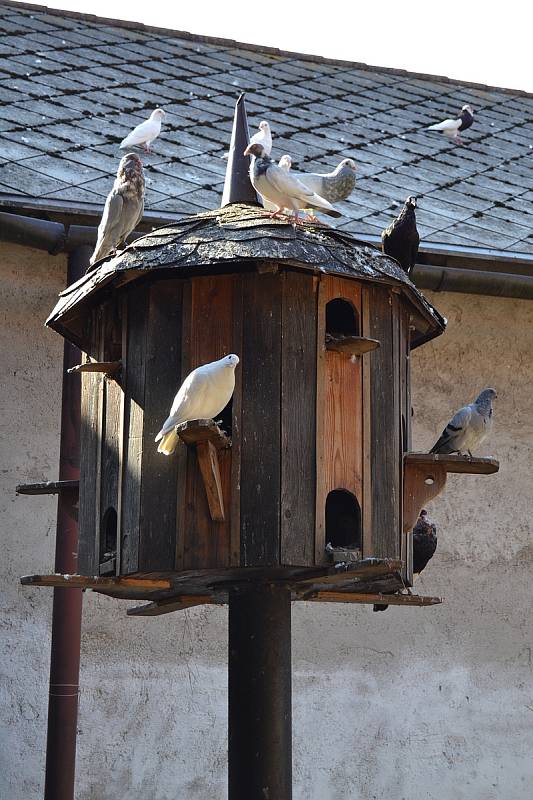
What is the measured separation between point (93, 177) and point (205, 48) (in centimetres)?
405

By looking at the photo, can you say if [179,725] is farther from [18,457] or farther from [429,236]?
[429,236]

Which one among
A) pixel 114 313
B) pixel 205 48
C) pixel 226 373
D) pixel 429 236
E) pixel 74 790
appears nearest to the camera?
pixel 226 373

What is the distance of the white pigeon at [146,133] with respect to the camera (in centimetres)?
854

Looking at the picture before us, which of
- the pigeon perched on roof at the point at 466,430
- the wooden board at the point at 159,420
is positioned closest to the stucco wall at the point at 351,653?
the pigeon perched on roof at the point at 466,430

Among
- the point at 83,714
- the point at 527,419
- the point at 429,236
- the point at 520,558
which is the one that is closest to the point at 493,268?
the point at 429,236

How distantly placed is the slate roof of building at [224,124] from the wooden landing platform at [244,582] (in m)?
2.61

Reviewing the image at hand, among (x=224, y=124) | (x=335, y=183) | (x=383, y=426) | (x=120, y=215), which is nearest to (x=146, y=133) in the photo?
(x=224, y=124)

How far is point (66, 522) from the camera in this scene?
23.7 ft

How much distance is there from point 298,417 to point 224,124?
5.00 metres

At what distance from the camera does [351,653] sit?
8.04 meters

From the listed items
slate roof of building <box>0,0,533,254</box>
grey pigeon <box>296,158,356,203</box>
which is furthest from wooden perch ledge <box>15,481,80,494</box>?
grey pigeon <box>296,158,356,203</box>

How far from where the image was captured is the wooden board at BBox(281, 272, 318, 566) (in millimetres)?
5102

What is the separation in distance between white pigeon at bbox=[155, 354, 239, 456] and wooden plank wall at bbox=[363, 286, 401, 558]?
27.6 inches

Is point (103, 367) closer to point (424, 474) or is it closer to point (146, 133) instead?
point (424, 474)
